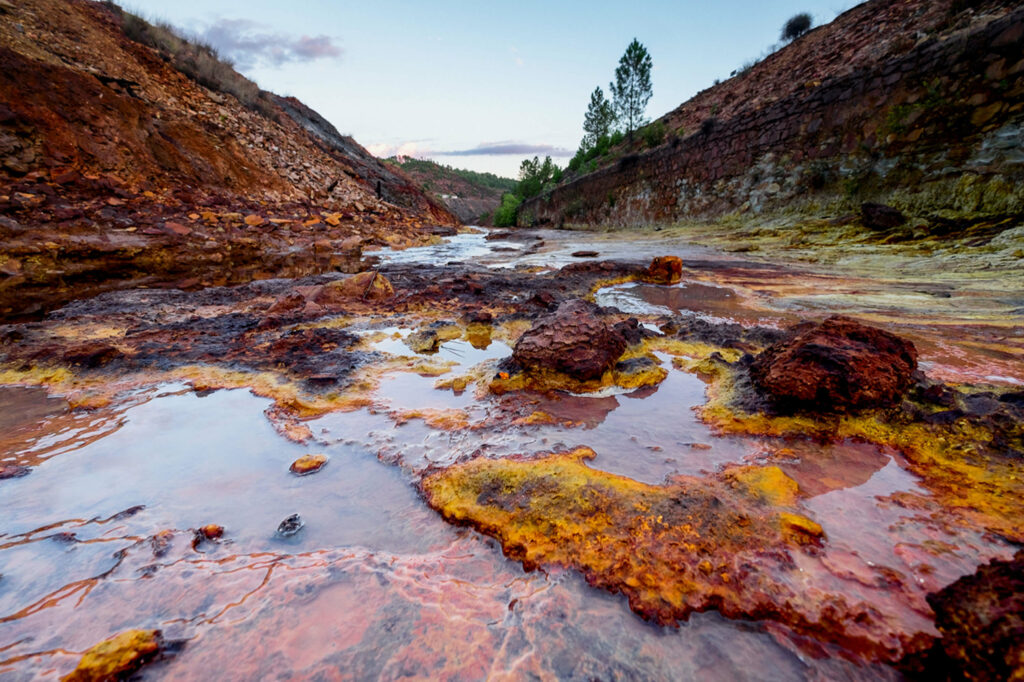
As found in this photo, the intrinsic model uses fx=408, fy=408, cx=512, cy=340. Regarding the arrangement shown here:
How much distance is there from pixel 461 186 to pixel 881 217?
69.6 m

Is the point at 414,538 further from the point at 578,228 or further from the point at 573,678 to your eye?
the point at 578,228

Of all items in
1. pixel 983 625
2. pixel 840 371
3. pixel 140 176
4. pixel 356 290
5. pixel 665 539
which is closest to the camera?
pixel 983 625

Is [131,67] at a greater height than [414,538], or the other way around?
[131,67]

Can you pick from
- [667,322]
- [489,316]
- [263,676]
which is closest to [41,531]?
[263,676]

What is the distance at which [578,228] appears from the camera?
24.0 m

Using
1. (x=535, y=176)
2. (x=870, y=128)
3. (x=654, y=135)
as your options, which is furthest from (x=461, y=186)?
(x=870, y=128)

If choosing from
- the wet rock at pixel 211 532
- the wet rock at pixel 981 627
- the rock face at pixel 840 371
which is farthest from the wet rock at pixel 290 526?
the rock face at pixel 840 371

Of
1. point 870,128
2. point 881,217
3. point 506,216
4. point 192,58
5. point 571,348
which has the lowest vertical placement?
point 571,348

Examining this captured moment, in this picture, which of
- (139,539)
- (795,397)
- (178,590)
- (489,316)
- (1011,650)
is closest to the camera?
(1011,650)

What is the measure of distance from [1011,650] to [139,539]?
2.26 meters

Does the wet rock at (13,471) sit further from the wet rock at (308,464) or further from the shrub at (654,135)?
the shrub at (654,135)

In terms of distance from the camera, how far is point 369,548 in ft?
4.39

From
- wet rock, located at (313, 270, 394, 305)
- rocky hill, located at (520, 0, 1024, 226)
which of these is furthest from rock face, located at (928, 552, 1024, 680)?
rocky hill, located at (520, 0, 1024, 226)

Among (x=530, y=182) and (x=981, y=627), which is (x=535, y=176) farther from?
(x=981, y=627)
